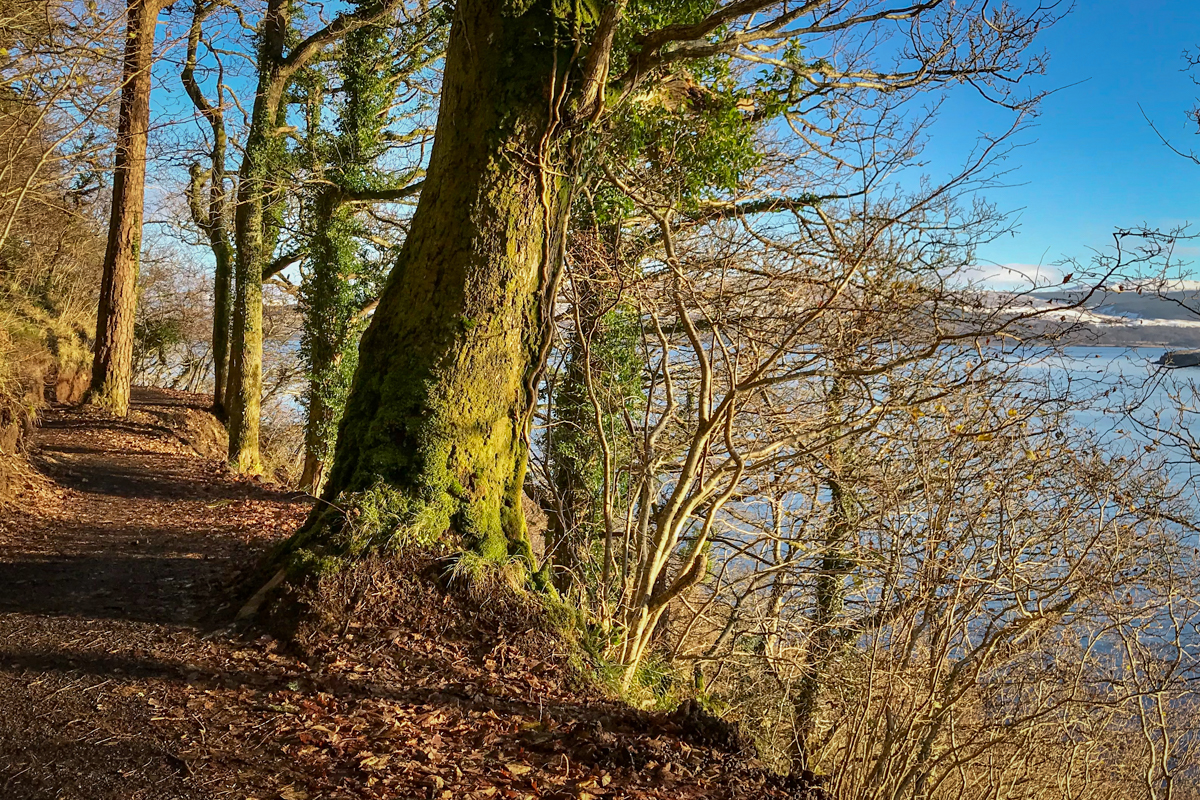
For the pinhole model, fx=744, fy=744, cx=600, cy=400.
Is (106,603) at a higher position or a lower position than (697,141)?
lower

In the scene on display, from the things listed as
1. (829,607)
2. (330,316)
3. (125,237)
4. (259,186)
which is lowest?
(829,607)

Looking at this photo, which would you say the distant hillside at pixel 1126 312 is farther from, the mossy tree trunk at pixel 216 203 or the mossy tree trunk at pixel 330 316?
the mossy tree trunk at pixel 216 203

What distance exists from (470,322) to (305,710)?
2.32 m

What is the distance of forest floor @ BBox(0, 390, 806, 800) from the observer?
116 inches

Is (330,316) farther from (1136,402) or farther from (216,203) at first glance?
(1136,402)

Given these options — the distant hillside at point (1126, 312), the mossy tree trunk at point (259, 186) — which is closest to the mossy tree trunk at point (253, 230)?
the mossy tree trunk at point (259, 186)

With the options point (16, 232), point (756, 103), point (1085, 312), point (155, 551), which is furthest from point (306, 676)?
point (16, 232)

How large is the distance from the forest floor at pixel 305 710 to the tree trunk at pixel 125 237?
8.59m

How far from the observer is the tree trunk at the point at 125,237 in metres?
11.8

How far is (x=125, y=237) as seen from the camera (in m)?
12.4

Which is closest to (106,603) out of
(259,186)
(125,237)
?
(259,186)

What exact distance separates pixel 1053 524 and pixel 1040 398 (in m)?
1.24

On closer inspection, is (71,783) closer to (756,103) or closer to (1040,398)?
(1040,398)

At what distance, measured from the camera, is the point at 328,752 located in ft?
10.2
